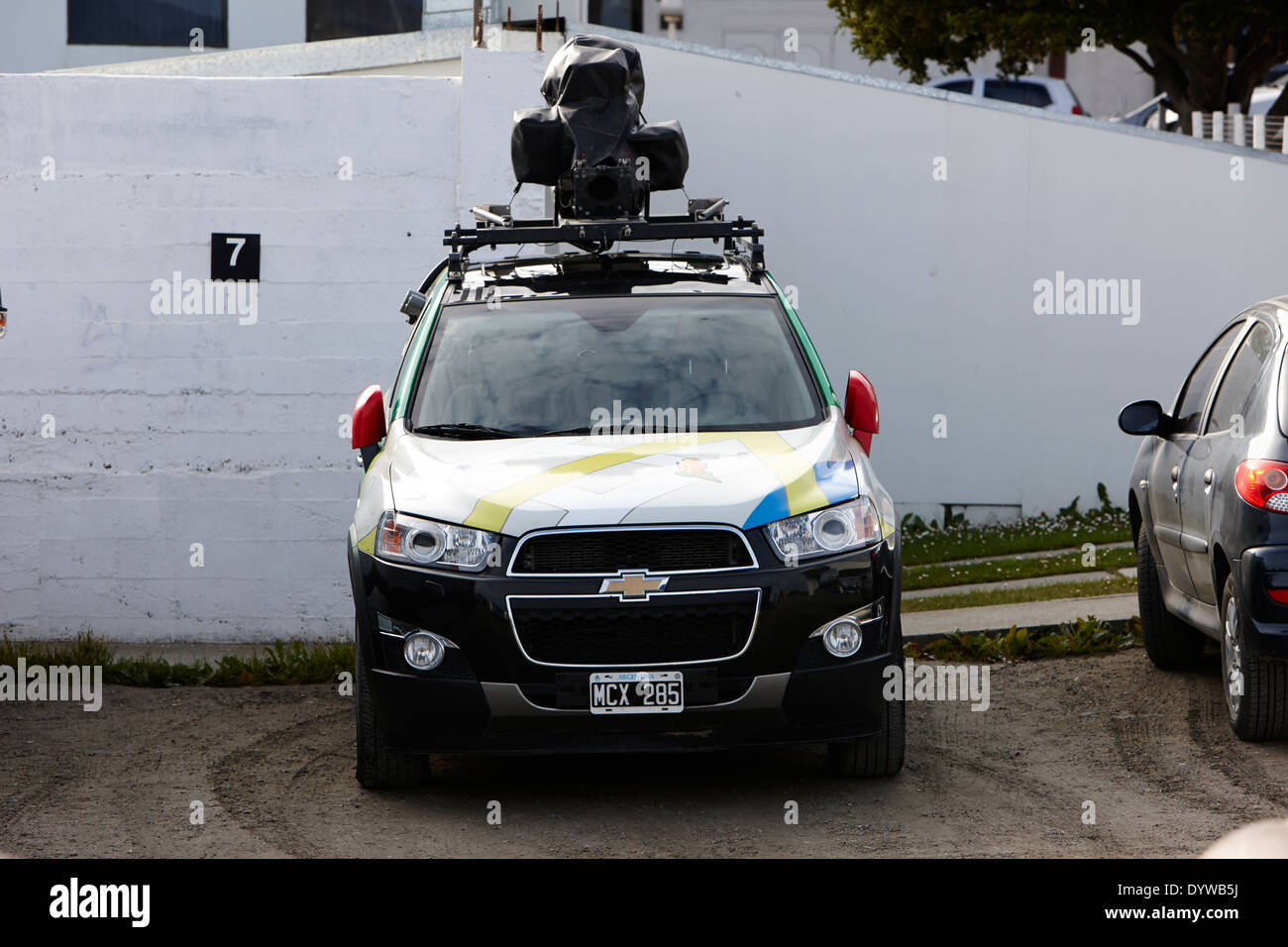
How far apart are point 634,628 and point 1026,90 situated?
2008 cm

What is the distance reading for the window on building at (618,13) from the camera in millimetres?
19547

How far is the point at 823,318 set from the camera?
485 inches

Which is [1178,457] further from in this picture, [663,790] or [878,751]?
[663,790]

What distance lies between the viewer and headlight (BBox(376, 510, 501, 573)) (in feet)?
19.1

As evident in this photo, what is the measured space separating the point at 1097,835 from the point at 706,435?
204 centimetres

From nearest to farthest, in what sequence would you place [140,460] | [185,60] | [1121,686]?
[1121,686] < [140,460] < [185,60]

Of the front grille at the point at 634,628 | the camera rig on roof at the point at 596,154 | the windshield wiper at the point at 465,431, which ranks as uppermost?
the camera rig on roof at the point at 596,154

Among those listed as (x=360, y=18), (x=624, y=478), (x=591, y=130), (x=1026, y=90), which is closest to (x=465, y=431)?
(x=624, y=478)

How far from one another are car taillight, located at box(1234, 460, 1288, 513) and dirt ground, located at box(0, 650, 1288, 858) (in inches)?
40.2

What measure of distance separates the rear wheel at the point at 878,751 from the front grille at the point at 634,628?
0.80 metres

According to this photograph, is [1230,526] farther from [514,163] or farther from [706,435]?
[514,163]

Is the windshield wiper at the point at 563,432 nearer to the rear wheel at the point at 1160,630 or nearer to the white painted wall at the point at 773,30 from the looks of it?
the rear wheel at the point at 1160,630

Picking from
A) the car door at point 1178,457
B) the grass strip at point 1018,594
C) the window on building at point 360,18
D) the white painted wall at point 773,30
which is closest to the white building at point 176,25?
the window on building at point 360,18
